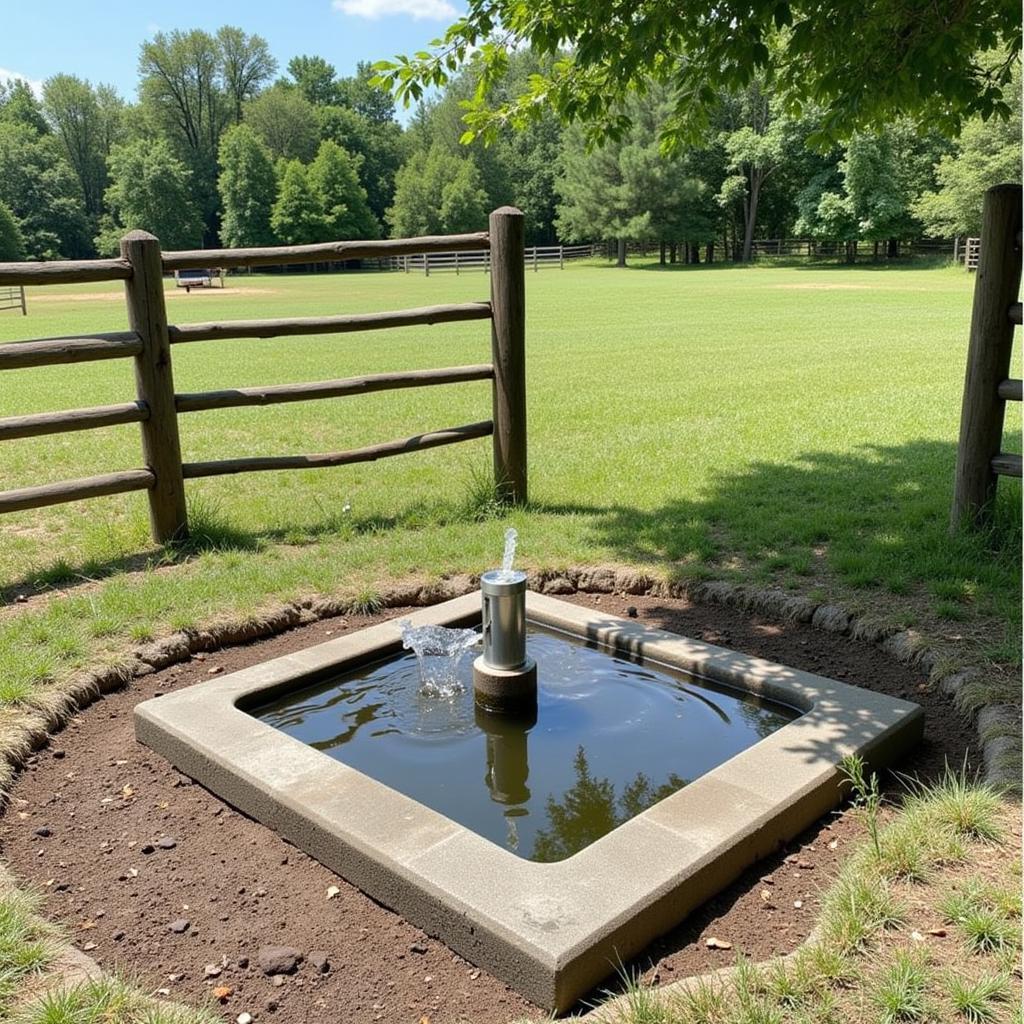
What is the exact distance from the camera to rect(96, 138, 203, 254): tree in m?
72.9

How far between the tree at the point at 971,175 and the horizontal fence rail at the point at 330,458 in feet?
121

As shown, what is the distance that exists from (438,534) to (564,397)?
6.11 meters

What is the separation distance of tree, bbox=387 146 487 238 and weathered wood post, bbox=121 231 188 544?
6694 centimetres

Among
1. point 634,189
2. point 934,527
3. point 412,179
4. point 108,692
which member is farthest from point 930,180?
point 108,692

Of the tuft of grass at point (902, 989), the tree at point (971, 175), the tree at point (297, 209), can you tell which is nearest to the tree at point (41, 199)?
the tree at point (297, 209)

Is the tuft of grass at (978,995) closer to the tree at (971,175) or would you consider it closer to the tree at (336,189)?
the tree at (971,175)

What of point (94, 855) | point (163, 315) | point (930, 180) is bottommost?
point (94, 855)

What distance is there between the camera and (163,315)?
20.8 feet

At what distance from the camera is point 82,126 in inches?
3514

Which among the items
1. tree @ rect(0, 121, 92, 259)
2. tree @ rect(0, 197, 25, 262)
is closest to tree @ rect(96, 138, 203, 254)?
tree @ rect(0, 121, 92, 259)

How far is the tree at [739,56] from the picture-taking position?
5.53 m

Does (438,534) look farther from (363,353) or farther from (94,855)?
(363,353)

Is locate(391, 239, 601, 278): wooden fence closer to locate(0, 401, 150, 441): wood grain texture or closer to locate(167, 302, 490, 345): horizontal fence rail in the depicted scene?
locate(167, 302, 490, 345): horizontal fence rail

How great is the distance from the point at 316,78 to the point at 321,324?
102530mm
